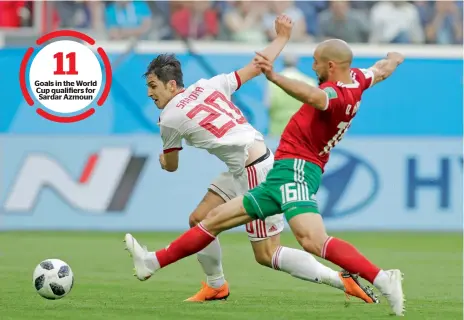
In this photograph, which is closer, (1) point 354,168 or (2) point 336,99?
(2) point 336,99

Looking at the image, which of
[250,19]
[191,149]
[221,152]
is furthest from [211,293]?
[250,19]

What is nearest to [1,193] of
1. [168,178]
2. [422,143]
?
[168,178]

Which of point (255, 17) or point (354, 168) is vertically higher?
point (255, 17)

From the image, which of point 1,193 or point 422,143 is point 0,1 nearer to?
point 1,193

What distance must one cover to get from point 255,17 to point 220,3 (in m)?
0.62

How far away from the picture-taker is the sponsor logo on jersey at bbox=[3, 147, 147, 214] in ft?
52.3

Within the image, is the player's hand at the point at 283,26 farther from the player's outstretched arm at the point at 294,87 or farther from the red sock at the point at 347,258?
the red sock at the point at 347,258

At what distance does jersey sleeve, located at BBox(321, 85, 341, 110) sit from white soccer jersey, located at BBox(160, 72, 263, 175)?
1336 millimetres


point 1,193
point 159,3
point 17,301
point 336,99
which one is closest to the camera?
point 336,99

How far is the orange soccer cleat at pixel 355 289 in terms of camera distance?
28.7ft

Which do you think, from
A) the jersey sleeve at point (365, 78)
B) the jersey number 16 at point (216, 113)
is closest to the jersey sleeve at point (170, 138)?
the jersey number 16 at point (216, 113)

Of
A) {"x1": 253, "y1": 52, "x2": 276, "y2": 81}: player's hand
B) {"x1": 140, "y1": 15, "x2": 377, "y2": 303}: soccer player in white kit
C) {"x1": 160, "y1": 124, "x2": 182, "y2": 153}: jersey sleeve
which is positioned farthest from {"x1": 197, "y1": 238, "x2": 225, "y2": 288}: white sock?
{"x1": 253, "y1": 52, "x2": 276, "y2": 81}: player's hand

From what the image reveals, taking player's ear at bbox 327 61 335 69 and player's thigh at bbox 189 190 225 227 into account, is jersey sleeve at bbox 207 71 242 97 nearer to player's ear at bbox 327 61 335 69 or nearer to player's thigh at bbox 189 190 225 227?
player's thigh at bbox 189 190 225 227

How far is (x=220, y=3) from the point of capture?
17.7m
